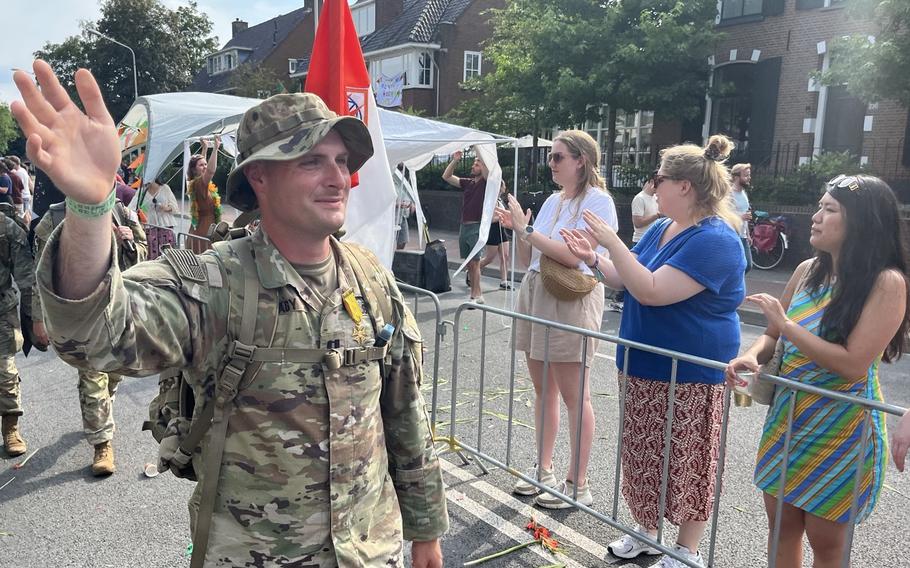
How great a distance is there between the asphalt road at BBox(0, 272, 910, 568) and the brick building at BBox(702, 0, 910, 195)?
41.4 ft

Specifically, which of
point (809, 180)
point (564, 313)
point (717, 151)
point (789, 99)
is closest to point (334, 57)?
point (564, 313)

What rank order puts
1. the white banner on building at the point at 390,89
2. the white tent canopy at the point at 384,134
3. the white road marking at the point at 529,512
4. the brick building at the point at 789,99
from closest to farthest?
the white road marking at the point at 529,512 → the white tent canopy at the point at 384,134 → the brick building at the point at 789,99 → the white banner on building at the point at 390,89

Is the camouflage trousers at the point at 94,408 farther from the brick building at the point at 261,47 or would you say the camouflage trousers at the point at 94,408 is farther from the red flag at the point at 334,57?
the brick building at the point at 261,47

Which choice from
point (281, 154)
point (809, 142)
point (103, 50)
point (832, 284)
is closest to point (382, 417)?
point (281, 154)

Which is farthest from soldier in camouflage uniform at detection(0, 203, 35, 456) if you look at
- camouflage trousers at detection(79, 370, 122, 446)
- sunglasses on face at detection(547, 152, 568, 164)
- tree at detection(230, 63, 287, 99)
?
tree at detection(230, 63, 287, 99)

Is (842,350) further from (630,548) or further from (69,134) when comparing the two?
(69,134)

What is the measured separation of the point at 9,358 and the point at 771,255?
13691 millimetres

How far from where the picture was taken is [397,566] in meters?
1.88

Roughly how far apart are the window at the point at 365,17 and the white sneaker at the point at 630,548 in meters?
38.6

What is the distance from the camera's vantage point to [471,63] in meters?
33.7

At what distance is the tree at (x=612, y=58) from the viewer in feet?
53.4

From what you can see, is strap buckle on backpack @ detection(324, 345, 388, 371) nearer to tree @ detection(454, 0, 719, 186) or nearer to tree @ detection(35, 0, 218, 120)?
tree @ detection(454, 0, 719, 186)

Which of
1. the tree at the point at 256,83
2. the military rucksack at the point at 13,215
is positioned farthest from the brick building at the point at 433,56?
the military rucksack at the point at 13,215

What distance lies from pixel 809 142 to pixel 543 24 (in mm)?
7418
